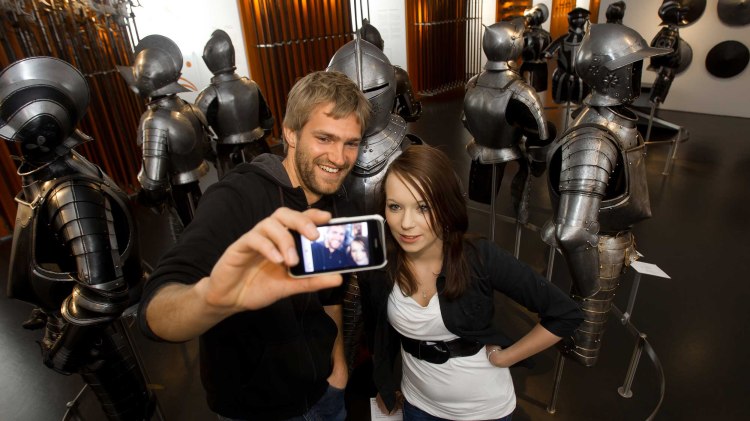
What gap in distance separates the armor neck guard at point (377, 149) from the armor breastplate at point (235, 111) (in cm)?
192

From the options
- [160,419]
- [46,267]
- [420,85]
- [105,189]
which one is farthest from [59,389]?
[420,85]

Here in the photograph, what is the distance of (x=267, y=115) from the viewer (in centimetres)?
425

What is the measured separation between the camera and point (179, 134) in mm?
3053

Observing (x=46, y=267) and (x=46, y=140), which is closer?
(x=46, y=140)

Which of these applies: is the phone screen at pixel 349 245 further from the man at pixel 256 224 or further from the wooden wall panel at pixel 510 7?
the wooden wall panel at pixel 510 7

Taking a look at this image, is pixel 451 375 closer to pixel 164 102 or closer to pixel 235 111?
pixel 164 102

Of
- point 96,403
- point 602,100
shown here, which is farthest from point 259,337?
point 96,403

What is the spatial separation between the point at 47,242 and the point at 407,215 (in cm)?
144

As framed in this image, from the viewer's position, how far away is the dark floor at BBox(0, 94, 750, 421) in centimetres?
225

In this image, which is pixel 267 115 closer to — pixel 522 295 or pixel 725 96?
pixel 522 295

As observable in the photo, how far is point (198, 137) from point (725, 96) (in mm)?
8824

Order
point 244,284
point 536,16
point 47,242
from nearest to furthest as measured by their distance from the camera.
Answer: point 244,284
point 47,242
point 536,16

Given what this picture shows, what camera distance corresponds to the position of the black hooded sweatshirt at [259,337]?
3.65ft

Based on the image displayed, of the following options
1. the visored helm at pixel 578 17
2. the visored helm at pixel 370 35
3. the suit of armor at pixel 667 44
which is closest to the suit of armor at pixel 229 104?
the visored helm at pixel 370 35
